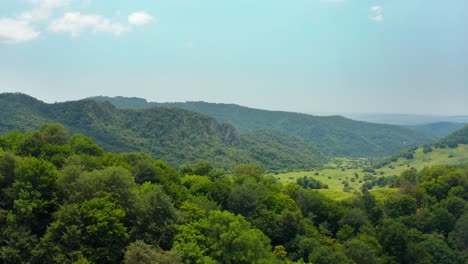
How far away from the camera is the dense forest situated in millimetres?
35625

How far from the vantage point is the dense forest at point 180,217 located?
35625mm

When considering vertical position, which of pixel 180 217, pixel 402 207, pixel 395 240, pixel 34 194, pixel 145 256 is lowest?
pixel 395 240

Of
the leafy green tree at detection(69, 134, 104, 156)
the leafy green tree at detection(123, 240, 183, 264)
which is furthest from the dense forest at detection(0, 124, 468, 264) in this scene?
the leafy green tree at detection(69, 134, 104, 156)

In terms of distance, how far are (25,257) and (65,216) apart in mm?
4933

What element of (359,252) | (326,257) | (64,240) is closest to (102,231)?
(64,240)

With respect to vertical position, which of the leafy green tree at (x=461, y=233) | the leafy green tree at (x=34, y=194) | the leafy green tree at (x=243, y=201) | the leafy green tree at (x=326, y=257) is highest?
the leafy green tree at (x=34, y=194)

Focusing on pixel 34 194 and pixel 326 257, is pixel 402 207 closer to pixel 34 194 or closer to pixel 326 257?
pixel 326 257

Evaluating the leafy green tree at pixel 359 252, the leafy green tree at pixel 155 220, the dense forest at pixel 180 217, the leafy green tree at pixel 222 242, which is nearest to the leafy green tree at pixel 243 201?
the dense forest at pixel 180 217

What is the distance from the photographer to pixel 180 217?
42.6 metres

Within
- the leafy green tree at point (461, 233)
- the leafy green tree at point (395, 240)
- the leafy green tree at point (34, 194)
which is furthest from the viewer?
the leafy green tree at point (461, 233)

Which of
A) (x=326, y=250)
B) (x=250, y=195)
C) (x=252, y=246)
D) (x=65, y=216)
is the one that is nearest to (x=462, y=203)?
(x=326, y=250)

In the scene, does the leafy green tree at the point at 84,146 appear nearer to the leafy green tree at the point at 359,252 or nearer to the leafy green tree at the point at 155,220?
the leafy green tree at the point at 155,220

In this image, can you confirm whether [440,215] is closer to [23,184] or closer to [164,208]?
[164,208]

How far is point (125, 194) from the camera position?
4119cm
